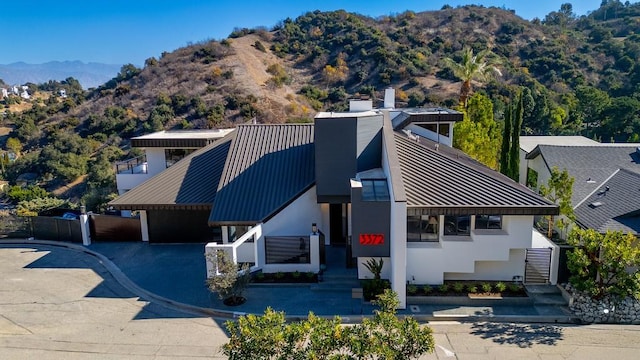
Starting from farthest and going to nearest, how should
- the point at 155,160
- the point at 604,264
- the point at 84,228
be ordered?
the point at 155,160 < the point at 84,228 < the point at 604,264

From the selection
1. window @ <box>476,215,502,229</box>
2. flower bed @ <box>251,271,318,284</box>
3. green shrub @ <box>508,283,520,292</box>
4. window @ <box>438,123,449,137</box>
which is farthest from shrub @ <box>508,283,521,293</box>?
window @ <box>438,123,449,137</box>

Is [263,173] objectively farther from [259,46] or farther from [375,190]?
[259,46]

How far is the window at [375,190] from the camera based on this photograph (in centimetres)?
1514

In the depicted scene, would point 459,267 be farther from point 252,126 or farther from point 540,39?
point 540,39

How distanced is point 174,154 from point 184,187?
5.03m

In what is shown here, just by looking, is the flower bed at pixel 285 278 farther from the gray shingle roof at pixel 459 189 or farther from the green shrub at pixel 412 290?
the gray shingle roof at pixel 459 189

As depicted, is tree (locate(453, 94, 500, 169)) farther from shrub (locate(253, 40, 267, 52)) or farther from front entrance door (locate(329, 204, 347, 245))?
shrub (locate(253, 40, 267, 52))

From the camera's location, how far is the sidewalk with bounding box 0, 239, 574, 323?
1420 centimetres

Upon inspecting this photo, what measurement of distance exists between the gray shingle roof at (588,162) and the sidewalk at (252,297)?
8133mm

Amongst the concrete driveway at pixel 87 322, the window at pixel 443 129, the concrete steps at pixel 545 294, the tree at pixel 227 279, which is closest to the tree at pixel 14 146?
the concrete driveway at pixel 87 322

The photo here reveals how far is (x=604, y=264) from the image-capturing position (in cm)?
1361

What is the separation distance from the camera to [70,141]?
157ft

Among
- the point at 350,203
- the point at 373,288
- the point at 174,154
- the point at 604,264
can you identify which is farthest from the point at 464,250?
the point at 174,154

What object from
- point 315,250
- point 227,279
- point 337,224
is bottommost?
point 227,279
